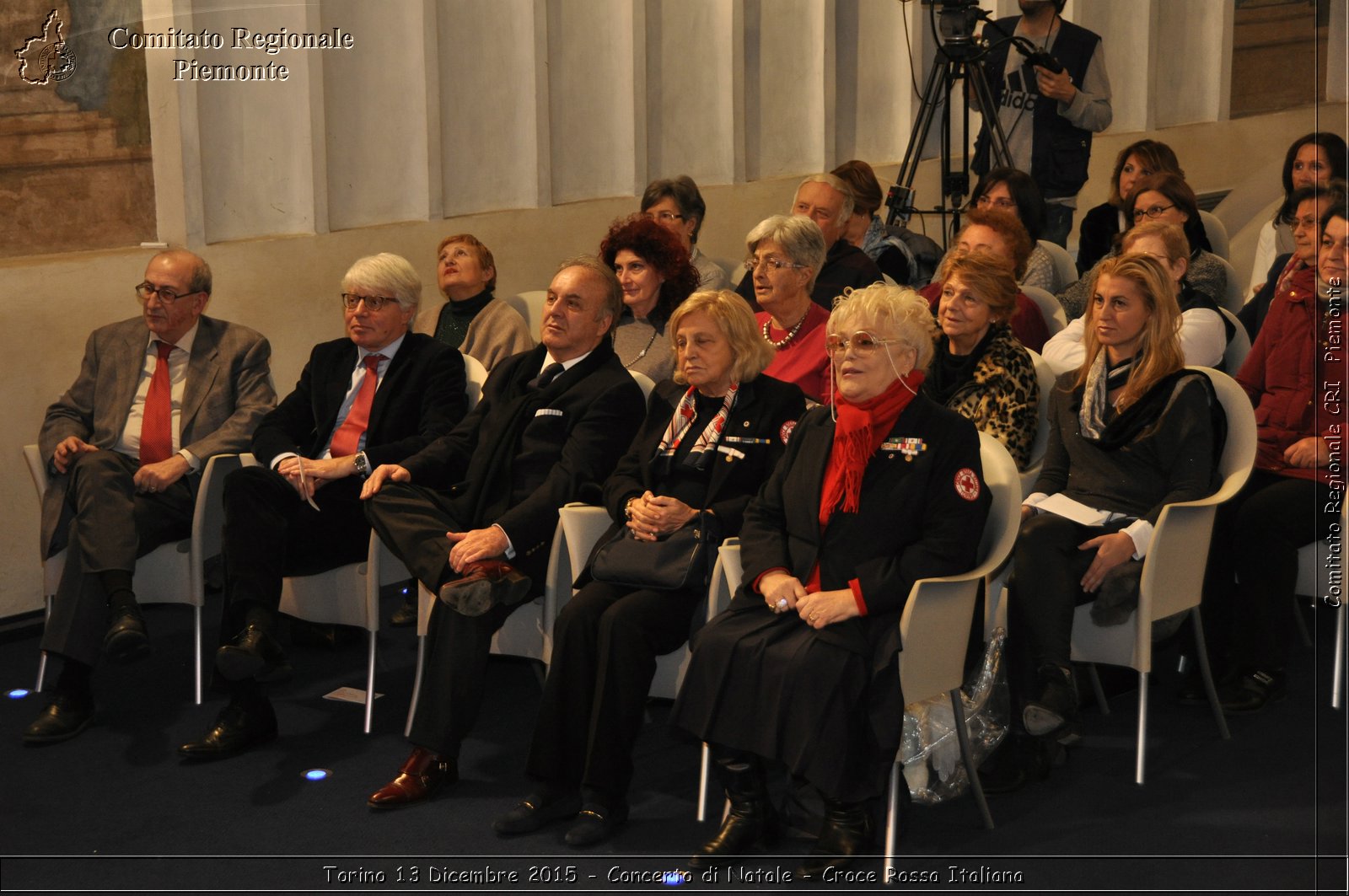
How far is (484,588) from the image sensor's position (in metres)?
3.56

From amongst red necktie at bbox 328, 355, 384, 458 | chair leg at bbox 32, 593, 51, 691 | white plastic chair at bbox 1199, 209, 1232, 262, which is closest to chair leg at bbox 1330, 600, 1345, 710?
white plastic chair at bbox 1199, 209, 1232, 262

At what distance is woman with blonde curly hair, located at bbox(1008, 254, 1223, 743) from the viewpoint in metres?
3.51

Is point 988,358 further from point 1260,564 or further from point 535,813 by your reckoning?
point 535,813

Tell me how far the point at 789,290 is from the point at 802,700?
59.3 inches

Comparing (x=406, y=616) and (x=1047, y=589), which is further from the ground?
(x=1047, y=589)

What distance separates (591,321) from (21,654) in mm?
2262

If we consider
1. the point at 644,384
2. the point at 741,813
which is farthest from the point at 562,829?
the point at 644,384

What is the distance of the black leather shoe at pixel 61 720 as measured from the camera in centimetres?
404

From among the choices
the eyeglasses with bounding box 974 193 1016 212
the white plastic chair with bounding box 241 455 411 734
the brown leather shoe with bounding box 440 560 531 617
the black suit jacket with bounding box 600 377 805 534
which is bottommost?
the white plastic chair with bounding box 241 455 411 734

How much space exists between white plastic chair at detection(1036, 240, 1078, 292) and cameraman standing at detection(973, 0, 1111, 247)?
813mm

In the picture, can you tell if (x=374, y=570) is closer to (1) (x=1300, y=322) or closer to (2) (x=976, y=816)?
(2) (x=976, y=816)

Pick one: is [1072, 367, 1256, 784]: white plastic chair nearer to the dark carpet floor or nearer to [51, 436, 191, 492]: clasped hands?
the dark carpet floor

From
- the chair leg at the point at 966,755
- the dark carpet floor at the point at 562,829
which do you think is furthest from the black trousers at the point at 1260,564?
the chair leg at the point at 966,755

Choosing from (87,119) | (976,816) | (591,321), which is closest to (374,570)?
(591,321)
